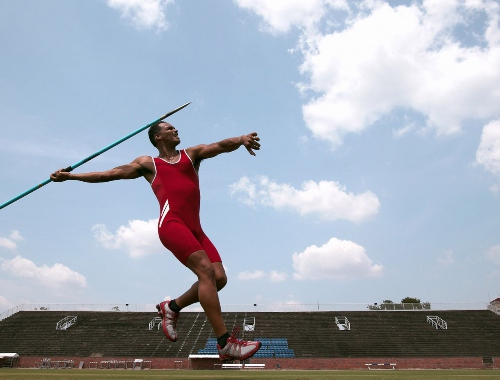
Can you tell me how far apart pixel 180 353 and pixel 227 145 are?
113 feet

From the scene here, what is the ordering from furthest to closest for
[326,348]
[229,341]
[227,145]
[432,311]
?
1. [432,311]
2. [326,348]
3. [227,145]
4. [229,341]

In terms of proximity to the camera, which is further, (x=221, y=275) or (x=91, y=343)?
(x=91, y=343)

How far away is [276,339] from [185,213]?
36495mm

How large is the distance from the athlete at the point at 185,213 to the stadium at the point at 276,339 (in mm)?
25698

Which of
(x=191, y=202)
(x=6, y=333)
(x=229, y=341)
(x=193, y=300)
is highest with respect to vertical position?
(x=6, y=333)

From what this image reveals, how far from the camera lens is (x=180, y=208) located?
507 cm

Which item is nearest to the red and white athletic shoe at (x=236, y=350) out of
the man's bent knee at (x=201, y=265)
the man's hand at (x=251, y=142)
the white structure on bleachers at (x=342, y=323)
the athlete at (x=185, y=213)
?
the athlete at (x=185, y=213)

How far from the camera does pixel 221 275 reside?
17.5ft

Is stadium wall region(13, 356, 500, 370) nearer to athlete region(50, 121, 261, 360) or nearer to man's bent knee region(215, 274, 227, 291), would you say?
man's bent knee region(215, 274, 227, 291)

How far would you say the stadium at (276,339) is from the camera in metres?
34.7

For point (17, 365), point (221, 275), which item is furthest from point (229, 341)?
point (17, 365)

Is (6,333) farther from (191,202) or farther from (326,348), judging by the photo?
(191,202)

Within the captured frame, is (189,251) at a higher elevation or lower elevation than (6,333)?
lower

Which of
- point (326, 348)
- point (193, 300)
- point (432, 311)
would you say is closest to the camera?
point (193, 300)
